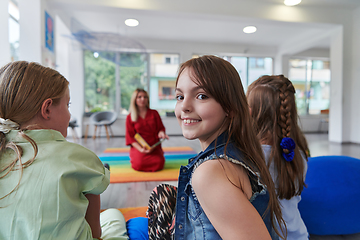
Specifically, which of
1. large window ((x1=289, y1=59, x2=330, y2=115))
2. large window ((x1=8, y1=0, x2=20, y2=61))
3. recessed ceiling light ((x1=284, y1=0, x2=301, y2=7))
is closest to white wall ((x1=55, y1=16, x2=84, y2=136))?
large window ((x1=8, y1=0, x2=20, y2=61))

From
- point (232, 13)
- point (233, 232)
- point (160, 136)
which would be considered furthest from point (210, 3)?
point (233, 232)

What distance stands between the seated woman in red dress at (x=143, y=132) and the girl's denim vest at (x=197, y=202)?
98.2 inches

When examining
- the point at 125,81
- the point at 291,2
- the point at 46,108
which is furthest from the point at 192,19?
the point at 46,108

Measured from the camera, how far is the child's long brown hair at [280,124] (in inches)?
40.7

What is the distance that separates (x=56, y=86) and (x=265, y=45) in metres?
8.30

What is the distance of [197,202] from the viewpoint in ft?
2.02

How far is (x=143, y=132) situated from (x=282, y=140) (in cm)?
257

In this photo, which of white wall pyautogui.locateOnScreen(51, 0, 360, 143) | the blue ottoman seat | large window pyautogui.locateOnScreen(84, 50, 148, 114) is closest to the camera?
the blue ottoman seat

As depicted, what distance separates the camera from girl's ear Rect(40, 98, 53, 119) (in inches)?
31.4

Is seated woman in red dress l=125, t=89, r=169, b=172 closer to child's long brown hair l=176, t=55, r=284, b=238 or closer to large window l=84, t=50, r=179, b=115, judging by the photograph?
child's long brown hair l=176, t=55, r=284, b=238

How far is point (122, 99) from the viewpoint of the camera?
7.56 metres

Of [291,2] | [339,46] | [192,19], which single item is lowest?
[339,46]

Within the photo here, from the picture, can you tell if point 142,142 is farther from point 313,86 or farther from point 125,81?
point 313,86

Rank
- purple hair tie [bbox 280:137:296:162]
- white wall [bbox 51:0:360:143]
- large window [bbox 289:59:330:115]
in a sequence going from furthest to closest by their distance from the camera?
large window [bbox 289:59:330:115] < white wall [bbox 51:0:360:143] < purple hair tie [bbox 280:137:296:162]
